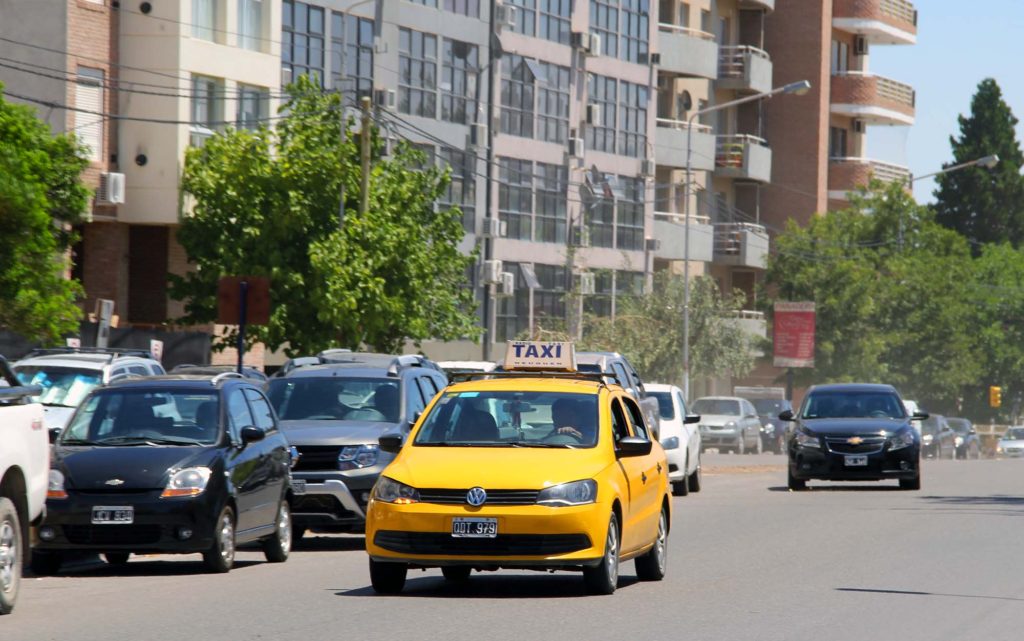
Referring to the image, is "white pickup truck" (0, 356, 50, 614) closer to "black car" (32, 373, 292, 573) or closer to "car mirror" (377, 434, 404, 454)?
"black car" (32, 373, 292, 573)

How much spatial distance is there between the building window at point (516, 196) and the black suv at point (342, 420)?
41.6 metres

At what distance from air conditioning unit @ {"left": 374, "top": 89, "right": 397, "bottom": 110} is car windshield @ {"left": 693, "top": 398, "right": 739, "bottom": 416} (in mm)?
12973

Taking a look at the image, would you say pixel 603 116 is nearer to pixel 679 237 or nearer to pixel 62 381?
pixel 679 237

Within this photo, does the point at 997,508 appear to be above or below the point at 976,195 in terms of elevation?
below

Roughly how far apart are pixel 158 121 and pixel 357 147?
178 inches

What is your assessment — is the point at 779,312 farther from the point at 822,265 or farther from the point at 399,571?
the point at 399,571

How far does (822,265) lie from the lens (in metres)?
77.3

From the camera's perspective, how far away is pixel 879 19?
301 feet

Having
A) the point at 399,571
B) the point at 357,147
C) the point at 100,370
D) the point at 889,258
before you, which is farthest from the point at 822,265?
the point at 399,571

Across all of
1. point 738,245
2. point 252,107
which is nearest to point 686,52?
point 738,245

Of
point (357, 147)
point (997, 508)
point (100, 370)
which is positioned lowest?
point (997, 508)

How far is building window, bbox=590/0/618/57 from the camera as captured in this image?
231 ft

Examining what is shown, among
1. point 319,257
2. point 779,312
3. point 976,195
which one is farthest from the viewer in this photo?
point 976,195

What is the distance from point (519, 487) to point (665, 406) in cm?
1918
